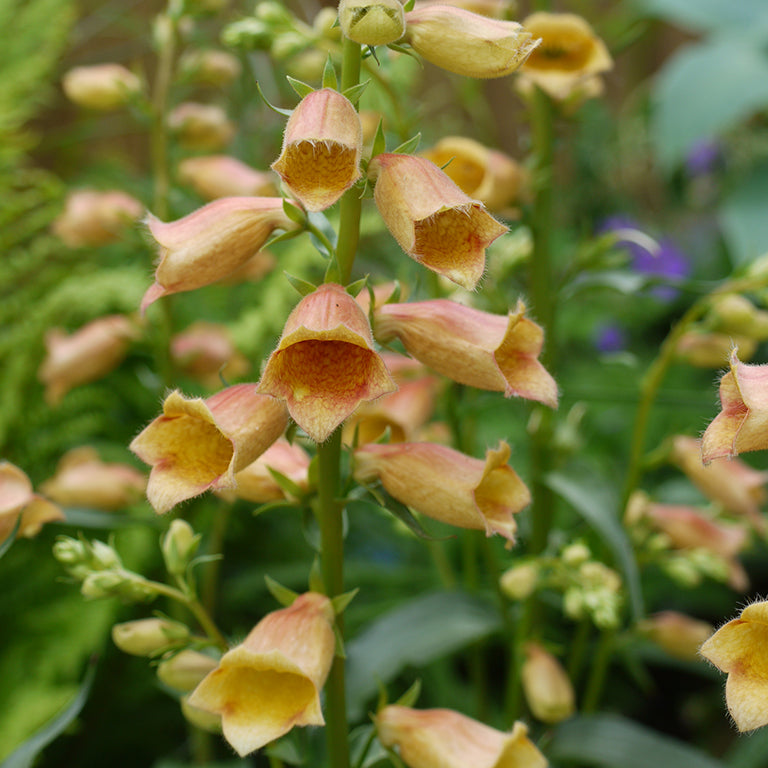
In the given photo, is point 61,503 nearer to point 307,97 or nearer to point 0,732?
point 0,732

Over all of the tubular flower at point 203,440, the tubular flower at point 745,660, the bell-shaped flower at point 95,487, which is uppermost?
the tubular flower at point 203,440

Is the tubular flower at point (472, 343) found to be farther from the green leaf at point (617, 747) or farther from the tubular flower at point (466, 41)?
the green leaf at point (617, 747)

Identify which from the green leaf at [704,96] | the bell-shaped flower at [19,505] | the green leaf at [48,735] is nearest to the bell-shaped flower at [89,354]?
the bell-shaped flower at [19,505]

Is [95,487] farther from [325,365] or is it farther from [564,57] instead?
[564,57]

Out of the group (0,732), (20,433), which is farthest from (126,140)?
(0,732)

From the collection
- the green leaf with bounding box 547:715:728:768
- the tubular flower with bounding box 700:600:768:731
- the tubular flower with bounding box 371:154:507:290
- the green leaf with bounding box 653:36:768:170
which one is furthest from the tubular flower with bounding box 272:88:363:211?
the green leaf with bounding box 653:36:768:170

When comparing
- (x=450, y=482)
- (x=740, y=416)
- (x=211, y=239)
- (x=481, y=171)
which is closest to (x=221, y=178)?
(x=481, y=171)
